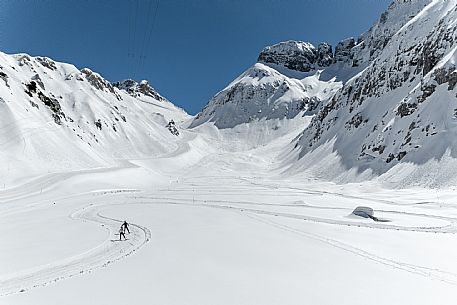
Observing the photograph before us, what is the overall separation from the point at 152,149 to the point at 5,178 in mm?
86351

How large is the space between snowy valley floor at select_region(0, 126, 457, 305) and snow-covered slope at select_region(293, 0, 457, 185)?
24.3 meters

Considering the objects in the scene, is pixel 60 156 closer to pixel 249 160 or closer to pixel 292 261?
pixel 292 261

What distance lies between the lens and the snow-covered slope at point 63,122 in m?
75.3

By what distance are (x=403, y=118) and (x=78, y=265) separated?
284 feet

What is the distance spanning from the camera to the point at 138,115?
17112 cm

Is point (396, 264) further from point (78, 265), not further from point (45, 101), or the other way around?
point (45, 101)

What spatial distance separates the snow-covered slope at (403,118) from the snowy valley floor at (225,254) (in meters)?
24.3

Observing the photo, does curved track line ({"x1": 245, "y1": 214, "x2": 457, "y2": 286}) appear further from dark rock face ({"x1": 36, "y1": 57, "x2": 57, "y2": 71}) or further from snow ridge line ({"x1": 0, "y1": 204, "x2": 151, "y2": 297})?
dark rock face ({"x1": 36, "y1": 57, "x2": 57, "y2": 71})

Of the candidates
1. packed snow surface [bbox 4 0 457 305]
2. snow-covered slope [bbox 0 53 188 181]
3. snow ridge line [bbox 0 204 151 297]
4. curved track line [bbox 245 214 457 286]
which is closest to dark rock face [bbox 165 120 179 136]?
snow-covered slope [bbox 0 53 188 181]

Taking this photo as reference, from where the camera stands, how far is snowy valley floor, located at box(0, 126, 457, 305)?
15.2 metres

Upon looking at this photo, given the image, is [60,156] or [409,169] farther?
[60,156]

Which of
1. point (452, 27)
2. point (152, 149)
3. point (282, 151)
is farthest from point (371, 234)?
point (282, 151)

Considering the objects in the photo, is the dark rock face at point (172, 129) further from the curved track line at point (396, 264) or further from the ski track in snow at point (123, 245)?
the curved track line at point (396, 264)

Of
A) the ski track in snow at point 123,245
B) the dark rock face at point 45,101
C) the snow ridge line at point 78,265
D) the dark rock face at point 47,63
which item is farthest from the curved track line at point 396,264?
the dark rock face at point 47,63
